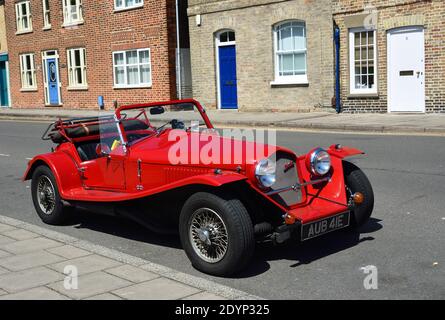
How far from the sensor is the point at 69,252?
5941 millimetres

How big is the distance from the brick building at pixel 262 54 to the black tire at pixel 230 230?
15093mm

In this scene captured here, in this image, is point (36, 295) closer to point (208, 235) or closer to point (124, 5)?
point (208, 235)

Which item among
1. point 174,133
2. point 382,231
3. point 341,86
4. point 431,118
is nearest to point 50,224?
point 174,133

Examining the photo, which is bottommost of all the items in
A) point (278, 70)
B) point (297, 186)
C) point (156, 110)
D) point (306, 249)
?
point (306, 249)

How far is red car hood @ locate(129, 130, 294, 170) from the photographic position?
549cm

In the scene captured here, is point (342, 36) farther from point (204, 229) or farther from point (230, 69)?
point (204, 229)

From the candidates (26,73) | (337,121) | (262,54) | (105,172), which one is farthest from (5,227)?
(26,73)

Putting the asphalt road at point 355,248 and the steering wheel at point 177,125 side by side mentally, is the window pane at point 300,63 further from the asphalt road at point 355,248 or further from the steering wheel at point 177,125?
the steering wheel at point 177,125

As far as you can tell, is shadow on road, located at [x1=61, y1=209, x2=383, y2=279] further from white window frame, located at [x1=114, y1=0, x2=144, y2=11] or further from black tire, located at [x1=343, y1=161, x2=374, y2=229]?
white window frame, located at [x1=114, y1=0, x2=144, y2=11]

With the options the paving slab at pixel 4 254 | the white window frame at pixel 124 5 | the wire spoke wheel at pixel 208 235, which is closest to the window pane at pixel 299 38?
the white window frame at pixel 124 5

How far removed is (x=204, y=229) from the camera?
17.1 ft

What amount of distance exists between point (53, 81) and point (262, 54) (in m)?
13.7
